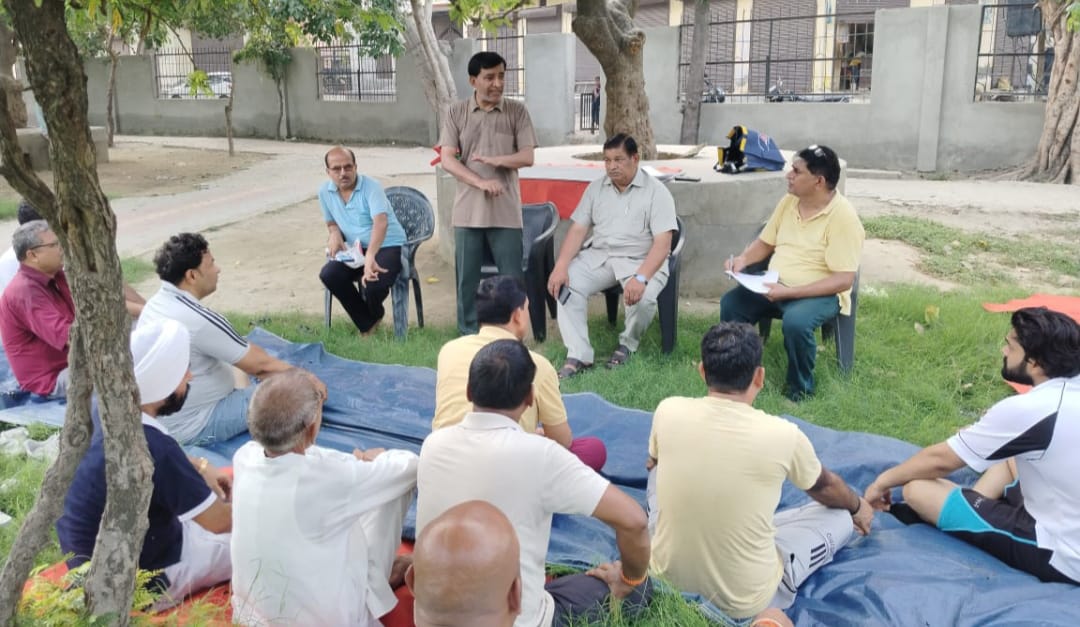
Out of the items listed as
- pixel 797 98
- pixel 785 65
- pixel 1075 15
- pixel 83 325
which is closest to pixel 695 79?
pixel 797 98

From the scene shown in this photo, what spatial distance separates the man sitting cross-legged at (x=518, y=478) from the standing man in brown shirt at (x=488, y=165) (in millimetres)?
3303

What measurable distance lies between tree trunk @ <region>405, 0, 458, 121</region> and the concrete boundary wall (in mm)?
4520

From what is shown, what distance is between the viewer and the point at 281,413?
2.45m

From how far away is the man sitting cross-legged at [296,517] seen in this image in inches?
96.8

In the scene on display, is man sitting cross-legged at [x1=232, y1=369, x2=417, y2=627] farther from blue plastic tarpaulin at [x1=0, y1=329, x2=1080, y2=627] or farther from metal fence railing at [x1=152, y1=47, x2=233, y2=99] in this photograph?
metal fence railing at [x1=152, y1=47, x2=233, y2=99]

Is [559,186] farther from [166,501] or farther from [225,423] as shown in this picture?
[166,501]

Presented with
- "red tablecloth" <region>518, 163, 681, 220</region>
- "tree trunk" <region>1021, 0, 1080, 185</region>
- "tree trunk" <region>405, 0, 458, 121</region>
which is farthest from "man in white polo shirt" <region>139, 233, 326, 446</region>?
"tree trunk" <region>1021, 0, 1080, 185</region>

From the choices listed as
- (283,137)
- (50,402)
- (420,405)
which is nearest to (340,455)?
(420,405)

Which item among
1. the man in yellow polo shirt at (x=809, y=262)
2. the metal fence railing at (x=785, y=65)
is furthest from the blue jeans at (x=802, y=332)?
the metal fence railing at (x=785, y=65)

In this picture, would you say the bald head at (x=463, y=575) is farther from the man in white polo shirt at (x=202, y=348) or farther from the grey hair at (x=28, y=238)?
the grey hair at (x=28, y=238)

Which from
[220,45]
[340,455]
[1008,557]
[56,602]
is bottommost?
[1008,557]

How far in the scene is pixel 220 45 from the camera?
91.0 feet

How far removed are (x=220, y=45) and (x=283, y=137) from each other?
7.22 meters

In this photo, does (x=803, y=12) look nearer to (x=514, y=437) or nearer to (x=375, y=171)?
(x=375, y=171)
